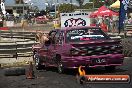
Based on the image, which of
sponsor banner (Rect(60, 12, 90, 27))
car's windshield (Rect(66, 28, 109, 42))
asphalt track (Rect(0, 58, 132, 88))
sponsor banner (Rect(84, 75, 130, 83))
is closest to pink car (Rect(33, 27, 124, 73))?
car's windshield (Rect(66, 28, 109, 42))

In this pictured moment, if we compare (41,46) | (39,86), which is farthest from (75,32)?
(39,86)

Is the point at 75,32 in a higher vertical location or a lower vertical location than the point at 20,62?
higher

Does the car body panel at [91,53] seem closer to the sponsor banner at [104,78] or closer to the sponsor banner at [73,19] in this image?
the sponsor banner at [104,78]

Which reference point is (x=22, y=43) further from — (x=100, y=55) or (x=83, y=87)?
(x=83, y=87)

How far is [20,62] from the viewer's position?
20172 millimetres

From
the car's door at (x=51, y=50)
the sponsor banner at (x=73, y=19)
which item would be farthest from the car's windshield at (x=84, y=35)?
the sponsor banner at (x=73, y=19)

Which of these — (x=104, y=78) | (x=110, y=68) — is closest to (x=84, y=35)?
(x=110, y=68)

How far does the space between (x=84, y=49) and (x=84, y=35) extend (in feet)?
3.34

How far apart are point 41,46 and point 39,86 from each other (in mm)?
5243

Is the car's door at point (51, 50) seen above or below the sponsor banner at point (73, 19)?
below

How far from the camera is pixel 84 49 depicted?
543 inches

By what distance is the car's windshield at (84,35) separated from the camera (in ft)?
47.7

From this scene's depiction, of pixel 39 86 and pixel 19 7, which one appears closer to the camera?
pixel 39 86

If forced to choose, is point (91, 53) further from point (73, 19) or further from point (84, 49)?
point (73, 19)
